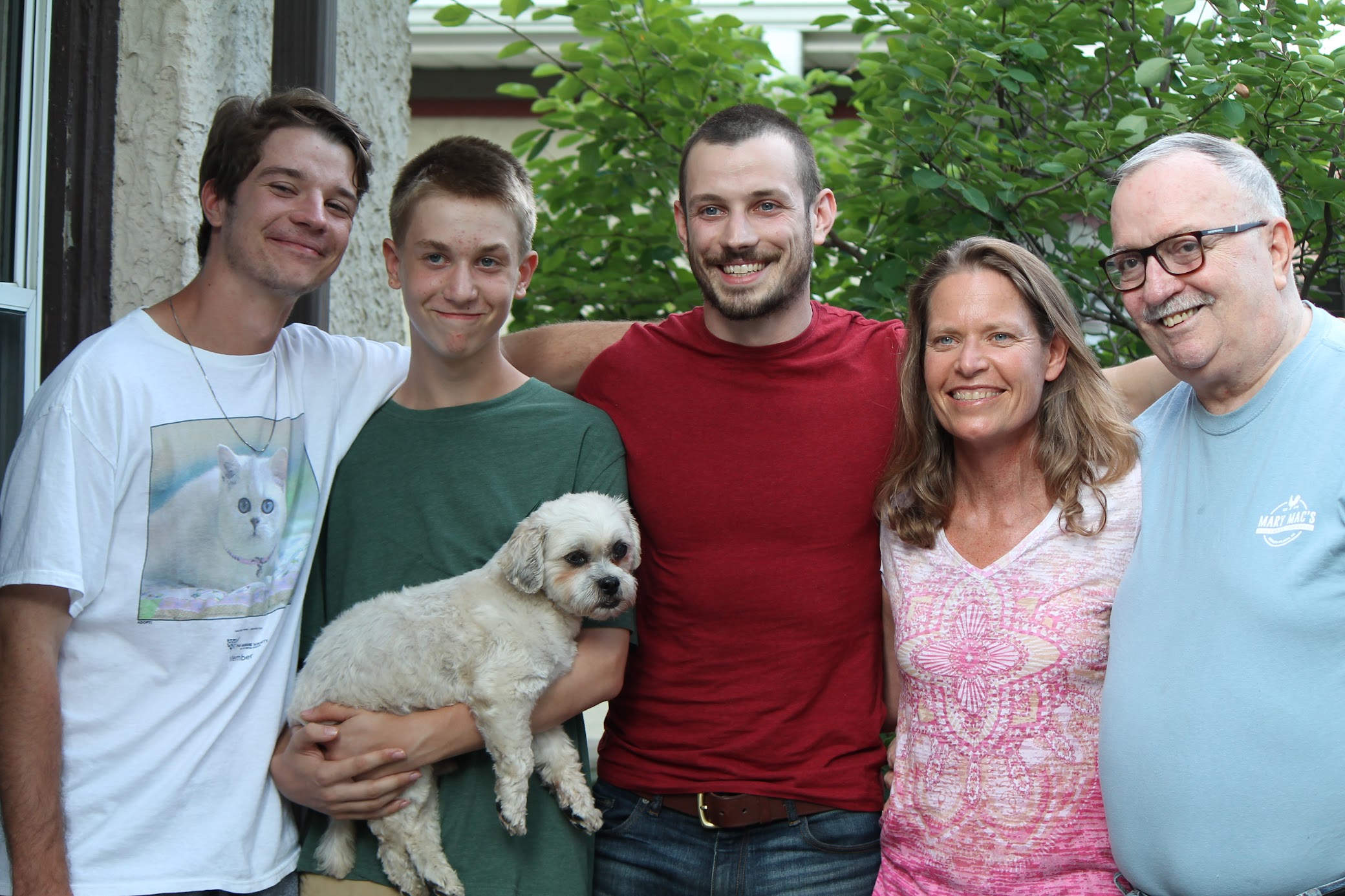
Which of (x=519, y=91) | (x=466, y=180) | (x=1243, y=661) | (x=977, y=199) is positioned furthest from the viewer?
(x=519, y=91)

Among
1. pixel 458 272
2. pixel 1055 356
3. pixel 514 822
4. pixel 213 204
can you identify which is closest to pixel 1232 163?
pixel 1055 356

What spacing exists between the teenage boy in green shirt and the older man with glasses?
123cm

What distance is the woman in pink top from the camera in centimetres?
236

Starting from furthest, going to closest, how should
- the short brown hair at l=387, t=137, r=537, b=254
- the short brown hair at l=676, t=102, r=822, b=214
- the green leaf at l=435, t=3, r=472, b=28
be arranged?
the green leaf at l=435, t=3, r=472, b=28, the short brown hair at l=676, t=102, r=822, b=214, the short brown hair at l=387, t=137, r=537, b=254

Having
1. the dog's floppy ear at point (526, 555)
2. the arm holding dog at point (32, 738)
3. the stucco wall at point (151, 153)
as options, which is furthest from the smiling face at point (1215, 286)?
the stucco wall at point (151, 153)

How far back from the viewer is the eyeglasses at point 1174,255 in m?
2.25

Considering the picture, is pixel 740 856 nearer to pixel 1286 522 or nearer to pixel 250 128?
pixel 1286 522

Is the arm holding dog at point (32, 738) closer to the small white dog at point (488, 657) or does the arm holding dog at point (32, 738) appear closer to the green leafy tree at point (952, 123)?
the small white dog at point (488, 657)

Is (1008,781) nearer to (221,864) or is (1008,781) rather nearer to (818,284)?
(221,864)

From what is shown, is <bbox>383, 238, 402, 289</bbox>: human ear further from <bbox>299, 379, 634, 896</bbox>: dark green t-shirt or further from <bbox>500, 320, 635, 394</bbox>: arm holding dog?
<bbox>500, 320, 635, 394</bbox>: arm holding dog

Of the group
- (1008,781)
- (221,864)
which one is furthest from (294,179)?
(1008,781)

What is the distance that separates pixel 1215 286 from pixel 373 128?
3330mm

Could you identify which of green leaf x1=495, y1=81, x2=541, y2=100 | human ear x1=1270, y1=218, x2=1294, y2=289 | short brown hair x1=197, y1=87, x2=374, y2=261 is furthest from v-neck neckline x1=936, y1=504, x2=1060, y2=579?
green leaf x1=495, y1=81, x2=541, y2=100

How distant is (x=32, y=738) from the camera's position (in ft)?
7.16
